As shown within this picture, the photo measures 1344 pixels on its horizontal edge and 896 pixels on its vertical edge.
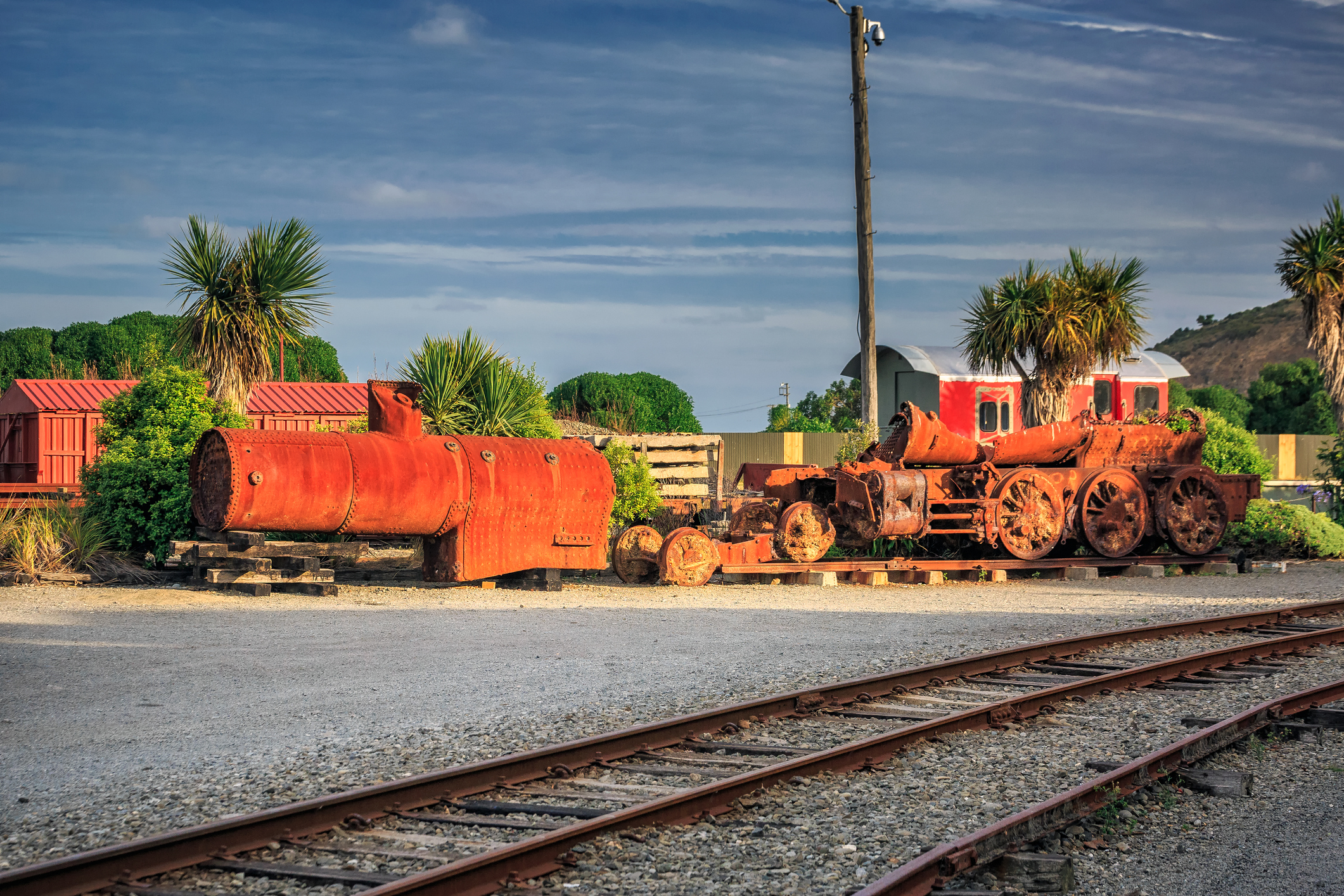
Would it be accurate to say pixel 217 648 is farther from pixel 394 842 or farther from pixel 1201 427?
pixel 1201 427

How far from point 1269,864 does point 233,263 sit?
56.9ft

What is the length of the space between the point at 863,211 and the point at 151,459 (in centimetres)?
1240

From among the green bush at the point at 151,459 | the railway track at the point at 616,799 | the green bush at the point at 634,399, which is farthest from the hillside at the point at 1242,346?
the railway track at the point at 616,799

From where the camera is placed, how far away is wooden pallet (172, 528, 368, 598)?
13.7 m

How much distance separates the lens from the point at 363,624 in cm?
1159

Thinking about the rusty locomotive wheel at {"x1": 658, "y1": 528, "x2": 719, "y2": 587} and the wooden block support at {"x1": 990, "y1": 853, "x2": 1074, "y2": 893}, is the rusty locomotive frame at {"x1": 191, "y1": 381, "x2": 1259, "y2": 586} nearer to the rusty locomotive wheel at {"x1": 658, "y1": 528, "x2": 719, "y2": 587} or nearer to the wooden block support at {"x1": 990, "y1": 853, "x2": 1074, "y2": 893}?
the rusty locomotive wheel at {"x1": 658, "y1": 528, "x2": 719, "y2": 587}

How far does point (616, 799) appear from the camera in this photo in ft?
18.5

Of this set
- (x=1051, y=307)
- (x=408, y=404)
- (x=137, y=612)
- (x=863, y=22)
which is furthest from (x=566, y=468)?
(x=1051, y=307)

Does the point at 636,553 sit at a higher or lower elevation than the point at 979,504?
lower

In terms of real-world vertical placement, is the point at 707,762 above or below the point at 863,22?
below

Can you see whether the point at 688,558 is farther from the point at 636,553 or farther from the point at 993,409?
the point at 993,409

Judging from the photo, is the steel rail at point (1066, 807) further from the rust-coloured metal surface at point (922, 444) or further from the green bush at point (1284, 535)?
the green bush at point (1284, 535)

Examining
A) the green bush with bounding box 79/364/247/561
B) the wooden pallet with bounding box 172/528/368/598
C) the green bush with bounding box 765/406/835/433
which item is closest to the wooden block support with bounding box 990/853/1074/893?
the wooden pallet with bounding box 172/528/368/598

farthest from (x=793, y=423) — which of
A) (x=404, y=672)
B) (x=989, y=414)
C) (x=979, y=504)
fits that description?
(x=404, y=672)
